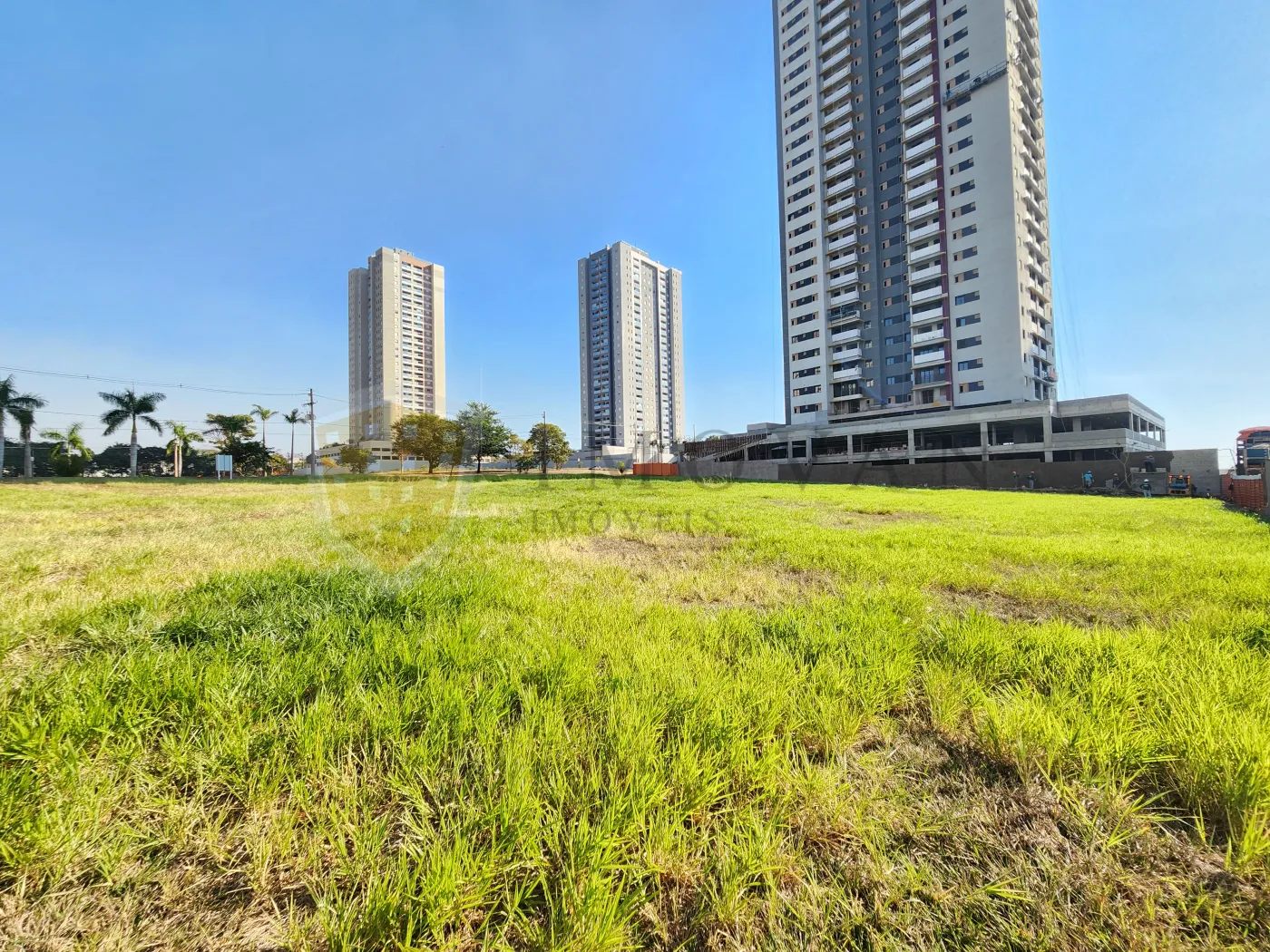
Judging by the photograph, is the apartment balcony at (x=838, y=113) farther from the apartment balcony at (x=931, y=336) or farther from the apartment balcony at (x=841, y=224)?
the apartment balcony at (x=931, y=336)

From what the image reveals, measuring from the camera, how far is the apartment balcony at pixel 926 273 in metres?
46.6

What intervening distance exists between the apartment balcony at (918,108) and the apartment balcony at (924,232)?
12.3 meters

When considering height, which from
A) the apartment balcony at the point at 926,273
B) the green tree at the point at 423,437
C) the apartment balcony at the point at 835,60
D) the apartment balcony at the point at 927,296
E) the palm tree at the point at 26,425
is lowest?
the green tree at the point at 423,437

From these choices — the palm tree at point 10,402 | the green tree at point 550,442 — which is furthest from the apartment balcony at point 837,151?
the palm tree at point 10,402

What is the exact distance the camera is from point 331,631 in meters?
2.70

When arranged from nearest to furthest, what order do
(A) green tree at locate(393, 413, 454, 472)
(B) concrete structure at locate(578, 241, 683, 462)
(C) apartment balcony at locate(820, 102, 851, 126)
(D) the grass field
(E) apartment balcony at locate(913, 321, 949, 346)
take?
1. (D) the grass field
2. (A) green tree at locate(393, 413, 454, 472)
3. (E) apartment balcony at locate(913, 321, 949, 346)
4. (C) apartment balcony at locate(820, 102, 851, 126)
5. (B) concrete structure at locate(578, 241, 683, 462)

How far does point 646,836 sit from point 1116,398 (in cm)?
5272

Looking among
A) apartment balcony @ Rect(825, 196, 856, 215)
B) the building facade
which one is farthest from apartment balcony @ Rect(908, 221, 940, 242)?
apartment balcony @ Rect(825, 196, 856, 215)

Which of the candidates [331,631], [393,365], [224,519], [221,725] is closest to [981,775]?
[221,725]

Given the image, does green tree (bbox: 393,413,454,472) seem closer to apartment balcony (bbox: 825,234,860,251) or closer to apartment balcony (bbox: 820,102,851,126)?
apartment balcony (bbox: 825,234,860,251)

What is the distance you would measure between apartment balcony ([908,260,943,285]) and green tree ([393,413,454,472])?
51.3 m

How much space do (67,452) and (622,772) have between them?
185ft

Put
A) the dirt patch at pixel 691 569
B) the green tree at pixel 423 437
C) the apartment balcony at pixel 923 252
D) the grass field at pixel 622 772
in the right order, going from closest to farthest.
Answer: the grass field at pixel 622 772 < the dirt patch at pixel 691 569 < the green tree at pixel 423 437 < the apartment balcony at pixel 923 252

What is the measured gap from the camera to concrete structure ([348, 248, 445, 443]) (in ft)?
38.4
